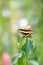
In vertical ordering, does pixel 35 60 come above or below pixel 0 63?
above

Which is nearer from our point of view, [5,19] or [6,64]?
[6,64]

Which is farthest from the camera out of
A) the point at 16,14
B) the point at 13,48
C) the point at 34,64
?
the point at 16,14

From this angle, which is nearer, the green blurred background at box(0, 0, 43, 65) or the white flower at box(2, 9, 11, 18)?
the green blurred background at box(0, 0, 43, 65)

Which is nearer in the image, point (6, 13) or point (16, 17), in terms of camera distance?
point (6, 13)

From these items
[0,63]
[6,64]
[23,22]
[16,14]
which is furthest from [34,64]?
[16,14]

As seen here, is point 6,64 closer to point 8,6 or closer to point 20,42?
point 20,42

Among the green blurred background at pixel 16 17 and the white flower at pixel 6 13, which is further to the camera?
Result: the white flower at pixel 6 13

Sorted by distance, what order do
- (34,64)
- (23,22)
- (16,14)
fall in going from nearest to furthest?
(34,64)
(23,22)
(16,14)
